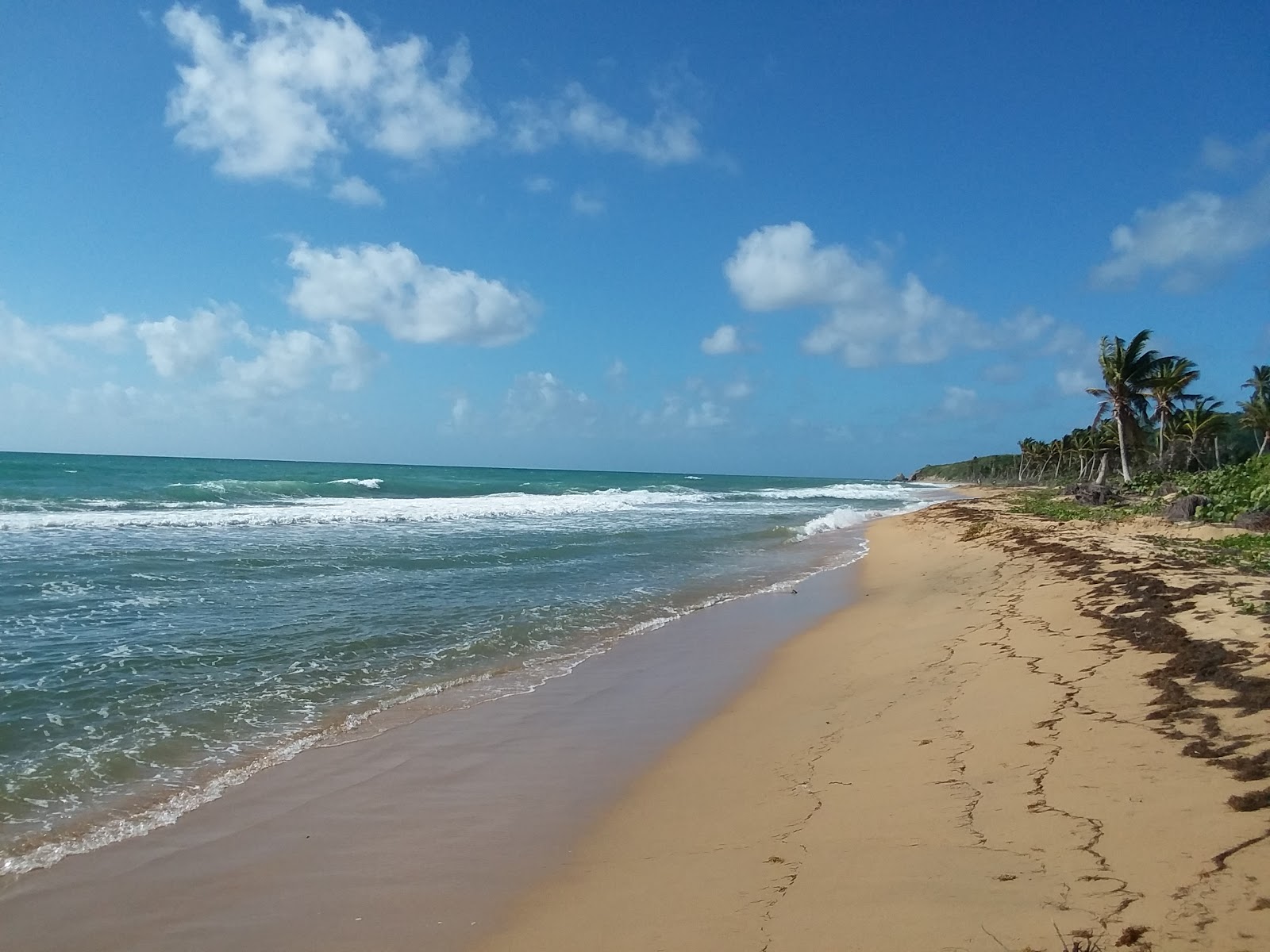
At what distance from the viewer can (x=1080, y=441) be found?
5984cm

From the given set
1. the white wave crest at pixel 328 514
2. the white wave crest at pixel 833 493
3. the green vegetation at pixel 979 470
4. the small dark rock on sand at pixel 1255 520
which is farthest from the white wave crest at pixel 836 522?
the green vegetation at pixel 979 470

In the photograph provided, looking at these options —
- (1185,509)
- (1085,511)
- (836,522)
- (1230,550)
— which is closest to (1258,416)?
(1085,511)

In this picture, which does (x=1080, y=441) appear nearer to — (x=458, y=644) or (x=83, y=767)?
(x=458, y=644)

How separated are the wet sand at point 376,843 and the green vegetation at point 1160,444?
58.3ft

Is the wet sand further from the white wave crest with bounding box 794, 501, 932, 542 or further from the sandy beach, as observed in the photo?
the white wave crest with bounding box 794, 501, 932, 542

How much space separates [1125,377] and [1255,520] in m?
28.8

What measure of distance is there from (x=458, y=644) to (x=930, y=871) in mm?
7031

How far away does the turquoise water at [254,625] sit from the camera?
5.60m

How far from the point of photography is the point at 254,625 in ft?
32.6

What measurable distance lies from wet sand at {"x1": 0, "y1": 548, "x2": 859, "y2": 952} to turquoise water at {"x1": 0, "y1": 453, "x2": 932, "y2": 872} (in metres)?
0.44

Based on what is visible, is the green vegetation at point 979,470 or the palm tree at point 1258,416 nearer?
the palm tree at point 1258,416

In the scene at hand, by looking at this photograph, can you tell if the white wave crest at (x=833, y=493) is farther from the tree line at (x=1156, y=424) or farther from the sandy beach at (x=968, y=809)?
the sandy beach at (x=968, y=809)

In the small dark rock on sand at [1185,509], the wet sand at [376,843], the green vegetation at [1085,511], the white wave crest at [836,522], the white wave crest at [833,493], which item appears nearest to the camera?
the wet sand at [376,843]

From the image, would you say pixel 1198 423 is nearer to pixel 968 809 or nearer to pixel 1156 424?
pixel 1156 424
